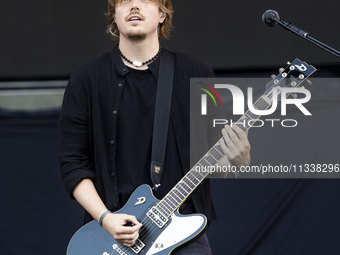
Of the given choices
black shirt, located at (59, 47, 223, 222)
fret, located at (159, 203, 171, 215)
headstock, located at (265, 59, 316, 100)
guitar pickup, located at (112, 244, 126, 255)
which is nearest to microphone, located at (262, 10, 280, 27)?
headstock, located at (265, 59, 316, 100)

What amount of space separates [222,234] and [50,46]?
1.64 metres

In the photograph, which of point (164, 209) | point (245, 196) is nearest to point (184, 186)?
point (164, 209)

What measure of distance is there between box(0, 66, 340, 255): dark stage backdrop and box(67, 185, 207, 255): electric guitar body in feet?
5.49

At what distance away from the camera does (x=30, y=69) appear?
4.12 meters

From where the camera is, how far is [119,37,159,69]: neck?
2775mm

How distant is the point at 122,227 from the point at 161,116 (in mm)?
485

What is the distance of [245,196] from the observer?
430 cm

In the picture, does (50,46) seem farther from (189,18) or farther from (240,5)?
(240,5)

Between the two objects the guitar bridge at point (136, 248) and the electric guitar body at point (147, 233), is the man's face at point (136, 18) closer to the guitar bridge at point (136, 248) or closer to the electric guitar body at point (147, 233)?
the electric guitar body at point (147, 233)

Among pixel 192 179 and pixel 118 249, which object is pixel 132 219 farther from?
pixel 192 179

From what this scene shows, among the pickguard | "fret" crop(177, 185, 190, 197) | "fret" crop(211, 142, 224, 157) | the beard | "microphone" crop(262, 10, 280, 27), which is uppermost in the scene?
"microphone" crop(262, 10, 280, 27)

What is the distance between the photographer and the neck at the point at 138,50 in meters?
2.78

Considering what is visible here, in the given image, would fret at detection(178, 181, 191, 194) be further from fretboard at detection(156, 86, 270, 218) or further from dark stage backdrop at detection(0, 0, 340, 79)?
dark stage backdrop at detection(0, 0, 340, 79)

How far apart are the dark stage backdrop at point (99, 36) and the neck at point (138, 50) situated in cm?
131
